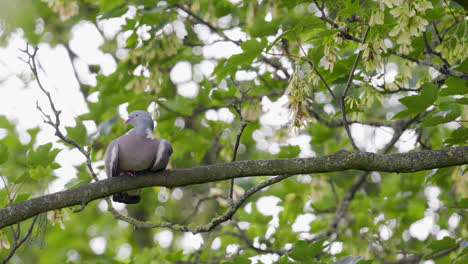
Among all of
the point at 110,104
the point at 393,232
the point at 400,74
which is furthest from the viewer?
the point at 393,232

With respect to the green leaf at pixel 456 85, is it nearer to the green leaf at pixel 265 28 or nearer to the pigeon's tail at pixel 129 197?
the green leaf at pixel 265 28

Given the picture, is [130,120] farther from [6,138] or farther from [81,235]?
[81,235]

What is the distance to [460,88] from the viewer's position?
268 cm

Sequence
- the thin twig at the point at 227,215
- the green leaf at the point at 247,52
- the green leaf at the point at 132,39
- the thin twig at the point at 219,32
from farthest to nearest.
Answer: the green leaf at the point at 132,39 < the thin twig at the point at 219,32 < the thin twig at the point at 227,215 < the green leaf at the point at 247,52

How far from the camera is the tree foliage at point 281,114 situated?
2.80m

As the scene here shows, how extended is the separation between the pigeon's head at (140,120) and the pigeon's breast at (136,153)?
21 cm

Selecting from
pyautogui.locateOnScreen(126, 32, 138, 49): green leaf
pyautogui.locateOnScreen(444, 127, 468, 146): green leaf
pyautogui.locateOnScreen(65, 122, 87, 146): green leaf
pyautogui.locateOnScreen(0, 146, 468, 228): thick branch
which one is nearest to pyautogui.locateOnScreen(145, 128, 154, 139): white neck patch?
pyautogui.locateOnScreen(65, 122, 87, 146): green leaf

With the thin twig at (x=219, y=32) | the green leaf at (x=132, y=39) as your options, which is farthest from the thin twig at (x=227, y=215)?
the green leaf at (x=132, y=39)

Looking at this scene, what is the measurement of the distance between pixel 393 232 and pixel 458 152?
10.3 ft

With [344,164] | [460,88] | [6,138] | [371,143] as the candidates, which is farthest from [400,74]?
[6,138]

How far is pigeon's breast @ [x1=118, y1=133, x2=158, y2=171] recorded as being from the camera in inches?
128

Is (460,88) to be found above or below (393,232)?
above

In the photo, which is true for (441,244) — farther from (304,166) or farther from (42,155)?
(42,155)

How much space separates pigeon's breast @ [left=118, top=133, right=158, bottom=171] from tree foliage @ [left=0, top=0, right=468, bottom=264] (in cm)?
19
